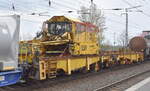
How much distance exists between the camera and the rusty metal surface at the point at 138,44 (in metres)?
31.6

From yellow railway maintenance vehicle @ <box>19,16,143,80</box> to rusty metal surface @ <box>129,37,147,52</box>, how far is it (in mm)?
12175

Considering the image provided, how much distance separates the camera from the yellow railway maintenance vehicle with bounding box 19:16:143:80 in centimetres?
1279

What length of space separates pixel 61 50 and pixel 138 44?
17.3 m

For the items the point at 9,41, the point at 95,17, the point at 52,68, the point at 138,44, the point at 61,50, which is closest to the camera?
the point at 9,41

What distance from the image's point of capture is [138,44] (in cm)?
3203

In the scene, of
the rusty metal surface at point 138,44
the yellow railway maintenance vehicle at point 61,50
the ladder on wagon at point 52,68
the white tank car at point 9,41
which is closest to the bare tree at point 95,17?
the rusty metal surface at point 138,44

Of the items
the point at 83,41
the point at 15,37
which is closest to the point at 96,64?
the point at 83,41

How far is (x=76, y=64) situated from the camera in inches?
629

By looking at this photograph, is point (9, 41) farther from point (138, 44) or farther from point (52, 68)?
point (138, 44)

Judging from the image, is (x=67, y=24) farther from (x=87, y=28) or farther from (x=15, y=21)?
(x=15, y=21)

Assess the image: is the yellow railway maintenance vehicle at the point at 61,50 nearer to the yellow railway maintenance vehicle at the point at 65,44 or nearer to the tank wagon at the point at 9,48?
the yellow railway maintenance vehicle at the point at 65,44

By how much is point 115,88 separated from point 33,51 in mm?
4007

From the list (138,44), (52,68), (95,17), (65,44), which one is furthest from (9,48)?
(95,17)

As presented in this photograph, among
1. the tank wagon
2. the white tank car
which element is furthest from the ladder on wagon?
the white tank car
